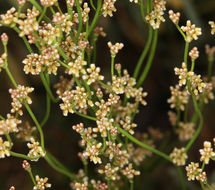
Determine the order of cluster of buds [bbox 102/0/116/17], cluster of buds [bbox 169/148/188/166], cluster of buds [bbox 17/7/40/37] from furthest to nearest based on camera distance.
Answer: cluster of buds [bbox 169/148/188/166], cluster of buds [bbox 102/0/116/17], cluster of buds [bbox 17/7/40/37]

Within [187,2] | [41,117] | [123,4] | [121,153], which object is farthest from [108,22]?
[121,153]

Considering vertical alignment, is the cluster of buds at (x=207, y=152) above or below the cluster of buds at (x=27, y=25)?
below

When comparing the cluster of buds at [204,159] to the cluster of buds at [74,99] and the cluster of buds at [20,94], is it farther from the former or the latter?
the cluster of buds at [20,94]

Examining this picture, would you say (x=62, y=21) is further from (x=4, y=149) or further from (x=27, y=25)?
(x=4, y=149)

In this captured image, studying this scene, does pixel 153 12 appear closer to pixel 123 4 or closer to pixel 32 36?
pixel 32 36

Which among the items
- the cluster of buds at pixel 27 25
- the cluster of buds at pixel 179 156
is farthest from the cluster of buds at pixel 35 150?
the cluster of buds at pixel 179 156

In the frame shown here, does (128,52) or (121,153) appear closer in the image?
(121,153)

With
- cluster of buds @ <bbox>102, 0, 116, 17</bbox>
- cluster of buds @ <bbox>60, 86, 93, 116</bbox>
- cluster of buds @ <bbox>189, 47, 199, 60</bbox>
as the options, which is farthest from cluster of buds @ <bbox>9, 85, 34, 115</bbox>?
cluster of buds @ <bbox>189, 47, 199, 60</bbox>

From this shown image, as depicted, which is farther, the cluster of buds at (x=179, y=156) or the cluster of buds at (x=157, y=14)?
the cluster of buds at (x=179, y=156)

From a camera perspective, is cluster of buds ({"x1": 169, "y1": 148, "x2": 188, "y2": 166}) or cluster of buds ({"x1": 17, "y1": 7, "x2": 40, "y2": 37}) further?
cluster of buds ({"x1": 169, "y1": 148, "x2": 188, "y2": 166})

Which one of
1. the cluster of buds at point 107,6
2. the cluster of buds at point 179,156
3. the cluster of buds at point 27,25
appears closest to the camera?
the cluster of buds at point 27,25

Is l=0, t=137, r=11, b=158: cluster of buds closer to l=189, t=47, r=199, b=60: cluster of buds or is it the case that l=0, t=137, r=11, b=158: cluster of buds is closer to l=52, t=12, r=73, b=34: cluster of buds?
l=52, t=12, r=73, b=34: cluster of buds
